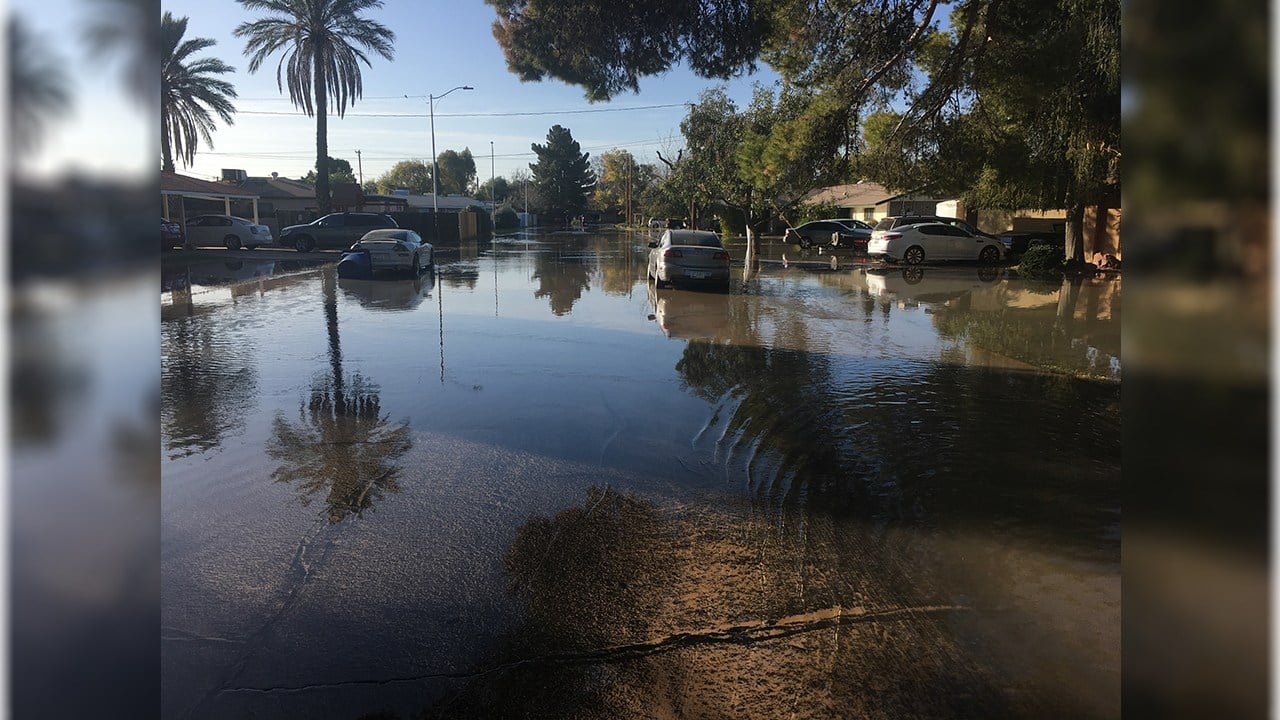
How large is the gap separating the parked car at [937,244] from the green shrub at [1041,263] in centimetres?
393

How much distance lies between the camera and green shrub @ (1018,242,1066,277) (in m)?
25.9

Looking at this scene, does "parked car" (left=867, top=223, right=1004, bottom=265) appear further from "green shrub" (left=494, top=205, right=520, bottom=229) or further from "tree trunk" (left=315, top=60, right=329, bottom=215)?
"green shrub" (left=494, top=205, right=520, bottom=229)

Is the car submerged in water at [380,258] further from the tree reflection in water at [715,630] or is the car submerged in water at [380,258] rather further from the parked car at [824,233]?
the parked car at [824,233]

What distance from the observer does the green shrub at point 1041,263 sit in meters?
25.9

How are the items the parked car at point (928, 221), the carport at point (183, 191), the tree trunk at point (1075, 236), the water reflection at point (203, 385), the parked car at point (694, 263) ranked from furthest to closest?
the carport at point (183, 191), the parked car at point (928, 221), the tree trunk at point (1075, 236), the parked car at point (694, 263), the water reflection at point (203, 385)

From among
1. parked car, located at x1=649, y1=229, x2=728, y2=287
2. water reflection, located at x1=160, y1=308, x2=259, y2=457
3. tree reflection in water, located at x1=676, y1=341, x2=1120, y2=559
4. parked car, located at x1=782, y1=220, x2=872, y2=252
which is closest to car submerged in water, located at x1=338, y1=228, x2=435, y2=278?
parked car, located at x1=649, y1=229, x2=728, y2=287

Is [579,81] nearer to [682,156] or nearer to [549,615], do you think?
[549,615]

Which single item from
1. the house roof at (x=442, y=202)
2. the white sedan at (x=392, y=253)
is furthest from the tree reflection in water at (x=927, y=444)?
the house roof at (x=442, y=202)

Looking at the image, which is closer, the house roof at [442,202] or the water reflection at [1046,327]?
the water reflection at [1046,327]

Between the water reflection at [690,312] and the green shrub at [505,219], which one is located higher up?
the green shrub at [505,219]

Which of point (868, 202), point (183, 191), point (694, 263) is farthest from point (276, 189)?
point (694, 263)

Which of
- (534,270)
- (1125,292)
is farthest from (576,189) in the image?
(1125,292)

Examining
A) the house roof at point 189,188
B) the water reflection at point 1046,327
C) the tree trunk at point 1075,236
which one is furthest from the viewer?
the house roof at point 189,188

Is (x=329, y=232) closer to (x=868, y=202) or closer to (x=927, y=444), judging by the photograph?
(x=927, y=444)
